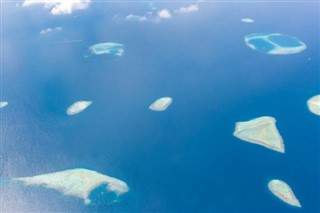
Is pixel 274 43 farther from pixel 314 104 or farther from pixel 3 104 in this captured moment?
pixel 3 104

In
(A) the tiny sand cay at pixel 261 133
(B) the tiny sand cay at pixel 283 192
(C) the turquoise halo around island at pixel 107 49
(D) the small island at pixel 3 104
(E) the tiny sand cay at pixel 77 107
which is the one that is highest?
(C) the turquoise halo around island at pixel 107 49

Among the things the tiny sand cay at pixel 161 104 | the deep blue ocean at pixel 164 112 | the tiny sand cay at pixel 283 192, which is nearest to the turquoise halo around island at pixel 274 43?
the deep blue ocean at pixel 164 112

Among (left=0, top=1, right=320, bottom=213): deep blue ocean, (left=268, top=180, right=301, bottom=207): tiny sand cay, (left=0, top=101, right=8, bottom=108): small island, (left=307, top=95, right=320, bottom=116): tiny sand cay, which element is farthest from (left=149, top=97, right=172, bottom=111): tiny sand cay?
(left=0, top=101, right=8, bottom=108): small island

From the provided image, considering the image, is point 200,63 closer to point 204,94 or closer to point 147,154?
point 204,94

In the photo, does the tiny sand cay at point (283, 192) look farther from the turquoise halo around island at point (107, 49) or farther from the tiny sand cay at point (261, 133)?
the turquoise halo around island at point (107, 49)

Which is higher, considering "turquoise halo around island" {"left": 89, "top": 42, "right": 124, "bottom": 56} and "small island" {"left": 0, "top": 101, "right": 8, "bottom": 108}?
"turquoise halo around island" {"left": 89, "top": 42, "right": 124, "bottom": 56}

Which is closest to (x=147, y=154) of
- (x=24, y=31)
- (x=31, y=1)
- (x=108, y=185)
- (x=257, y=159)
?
(x=108, y=185)

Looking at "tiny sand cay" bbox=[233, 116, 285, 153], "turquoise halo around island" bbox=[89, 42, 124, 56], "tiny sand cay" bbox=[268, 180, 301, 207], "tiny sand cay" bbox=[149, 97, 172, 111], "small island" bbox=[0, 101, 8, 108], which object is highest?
"turquoise halo around island" bbox=[89, 42, 124, 56]

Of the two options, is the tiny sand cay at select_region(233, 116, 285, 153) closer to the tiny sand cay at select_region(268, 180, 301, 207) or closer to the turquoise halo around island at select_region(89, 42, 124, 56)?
the tiny sand cay at select_region(268, 180, 301, 207)
